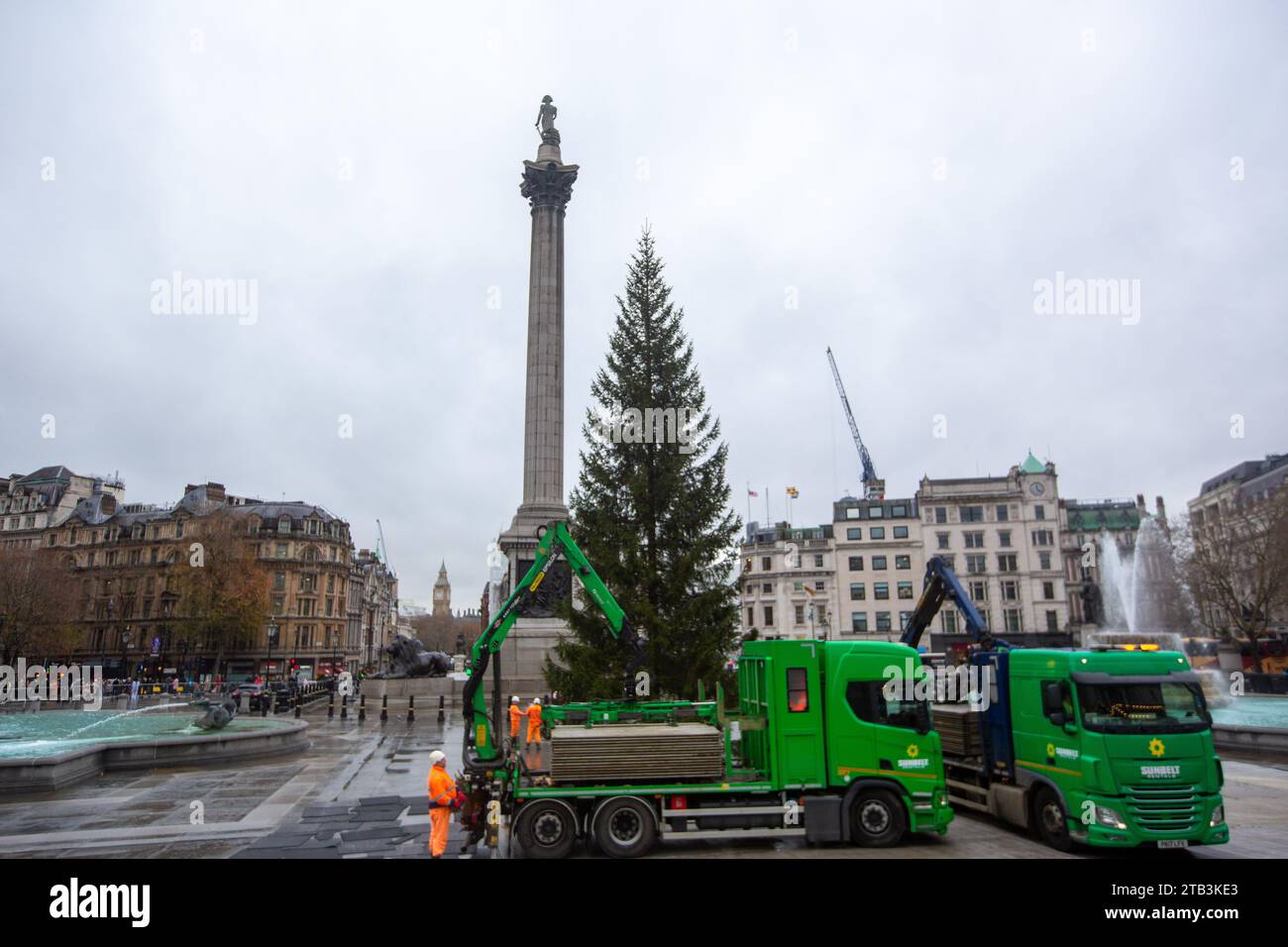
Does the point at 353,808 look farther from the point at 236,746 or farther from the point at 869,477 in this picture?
the point at 869,477

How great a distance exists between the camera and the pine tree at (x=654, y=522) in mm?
21094

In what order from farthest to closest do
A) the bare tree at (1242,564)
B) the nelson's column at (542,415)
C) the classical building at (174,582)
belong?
the classical building at (174,582), the bare tree at (1242,564), the nelson's column at (542,415)

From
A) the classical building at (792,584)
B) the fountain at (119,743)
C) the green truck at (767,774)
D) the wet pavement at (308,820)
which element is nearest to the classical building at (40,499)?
the fountain at (119,743)

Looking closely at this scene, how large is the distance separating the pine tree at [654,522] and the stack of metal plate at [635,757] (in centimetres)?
857

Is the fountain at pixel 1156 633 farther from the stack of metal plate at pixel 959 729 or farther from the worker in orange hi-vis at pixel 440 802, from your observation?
the worker in orange hi-vis at pixel 440 802

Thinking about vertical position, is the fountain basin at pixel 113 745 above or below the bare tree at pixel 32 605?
below

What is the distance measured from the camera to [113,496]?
95.8m

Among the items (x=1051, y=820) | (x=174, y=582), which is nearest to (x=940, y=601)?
(x=1051, y=820)

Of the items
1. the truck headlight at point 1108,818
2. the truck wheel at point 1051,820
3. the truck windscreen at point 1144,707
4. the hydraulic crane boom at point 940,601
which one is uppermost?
the hydraulic crane boom at point 940,601

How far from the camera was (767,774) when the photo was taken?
12352 mm

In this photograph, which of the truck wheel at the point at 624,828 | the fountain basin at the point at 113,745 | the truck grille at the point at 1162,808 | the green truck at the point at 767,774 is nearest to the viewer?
the truck grille at the point at 1162,808
